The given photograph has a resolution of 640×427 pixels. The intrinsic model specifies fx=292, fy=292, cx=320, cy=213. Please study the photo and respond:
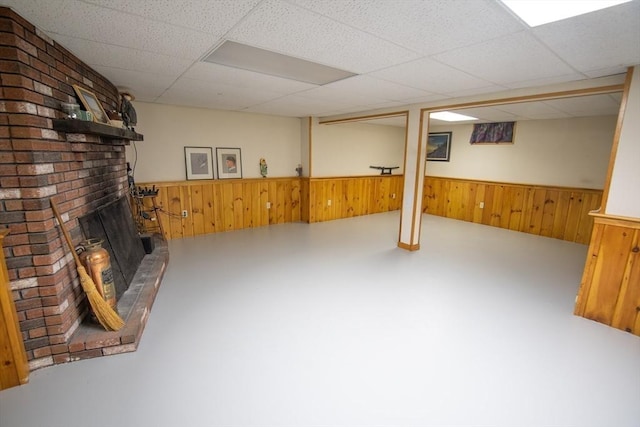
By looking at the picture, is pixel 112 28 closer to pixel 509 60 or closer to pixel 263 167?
pixel 509 60

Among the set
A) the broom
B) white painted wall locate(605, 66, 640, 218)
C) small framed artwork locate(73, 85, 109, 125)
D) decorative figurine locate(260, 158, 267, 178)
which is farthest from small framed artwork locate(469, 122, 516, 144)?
the broom

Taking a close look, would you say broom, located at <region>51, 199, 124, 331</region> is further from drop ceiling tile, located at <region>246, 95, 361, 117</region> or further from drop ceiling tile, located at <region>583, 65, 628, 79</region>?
drop ceiling tile, located at <region>583, 65, 628, 79</region>

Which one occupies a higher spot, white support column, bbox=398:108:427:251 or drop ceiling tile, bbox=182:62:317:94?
drop ceiling tile, bbox=182:62:317:94

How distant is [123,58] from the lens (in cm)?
229

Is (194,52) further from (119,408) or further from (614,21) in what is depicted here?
(614,21)

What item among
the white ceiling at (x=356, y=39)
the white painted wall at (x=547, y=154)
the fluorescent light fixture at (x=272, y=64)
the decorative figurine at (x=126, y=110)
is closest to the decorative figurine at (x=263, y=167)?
the decorative figurine at (x=126, y=110)

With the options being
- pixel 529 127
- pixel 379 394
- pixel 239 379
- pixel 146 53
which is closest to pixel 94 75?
pixel 146 53

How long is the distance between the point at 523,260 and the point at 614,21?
3.34 metres

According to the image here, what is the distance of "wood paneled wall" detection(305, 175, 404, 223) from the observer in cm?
618

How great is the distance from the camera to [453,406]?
1676mm

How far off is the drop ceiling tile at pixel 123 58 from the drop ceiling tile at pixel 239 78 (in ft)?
0.41

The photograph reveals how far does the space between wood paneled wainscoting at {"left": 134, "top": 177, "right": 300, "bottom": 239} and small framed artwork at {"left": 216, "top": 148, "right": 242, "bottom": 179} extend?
16cm

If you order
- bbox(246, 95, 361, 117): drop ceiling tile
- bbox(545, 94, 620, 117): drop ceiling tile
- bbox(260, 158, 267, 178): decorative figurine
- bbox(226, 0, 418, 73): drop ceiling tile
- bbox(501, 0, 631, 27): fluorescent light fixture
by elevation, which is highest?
bbox(246, 95, 361, 117): drop ceiling tile

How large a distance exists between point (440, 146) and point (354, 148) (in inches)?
83.2
